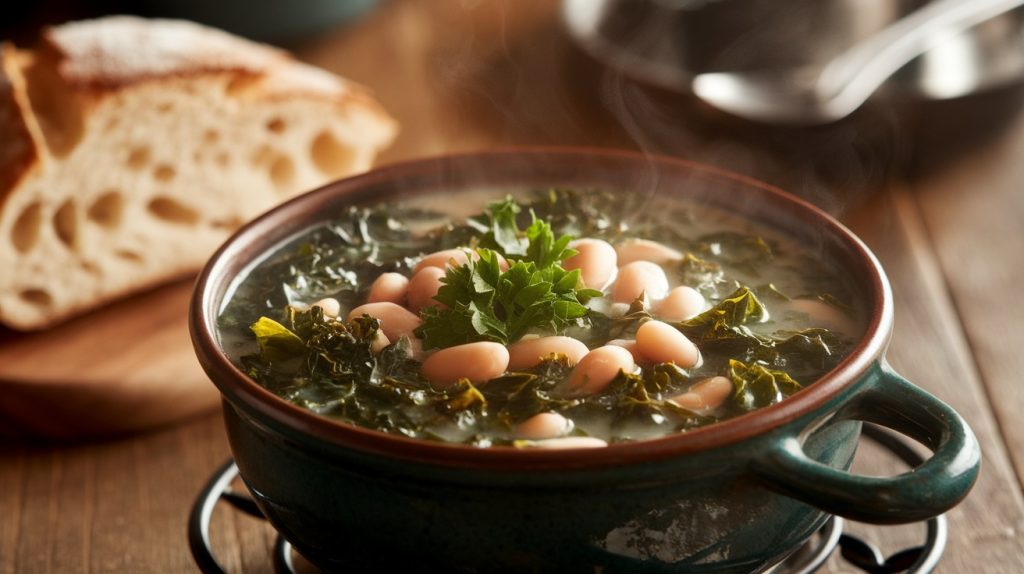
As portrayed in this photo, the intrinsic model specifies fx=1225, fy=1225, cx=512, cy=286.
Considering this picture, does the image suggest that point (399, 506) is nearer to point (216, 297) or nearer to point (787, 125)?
point (216, 297)

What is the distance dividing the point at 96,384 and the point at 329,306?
2.88ft

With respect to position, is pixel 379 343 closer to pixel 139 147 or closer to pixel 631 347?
pixel 631 347

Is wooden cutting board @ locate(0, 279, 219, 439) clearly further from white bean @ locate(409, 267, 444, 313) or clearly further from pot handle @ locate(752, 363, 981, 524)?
pot handle @ locate(752, 363, 981, 524)

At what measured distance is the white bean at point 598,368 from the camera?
149 centimetres

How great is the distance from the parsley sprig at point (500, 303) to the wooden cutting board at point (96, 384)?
0.94 m

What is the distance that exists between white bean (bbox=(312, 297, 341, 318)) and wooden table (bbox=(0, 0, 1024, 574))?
0.53 m

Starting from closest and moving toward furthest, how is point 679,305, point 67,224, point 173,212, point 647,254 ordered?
point 679,305 → point 647,254 → point 67,224 → point 173,212

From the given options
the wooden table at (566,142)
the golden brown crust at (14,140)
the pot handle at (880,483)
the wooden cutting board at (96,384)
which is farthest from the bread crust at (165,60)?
the pot handle at (880,483)

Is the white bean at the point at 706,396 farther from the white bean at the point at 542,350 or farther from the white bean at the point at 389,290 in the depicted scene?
the white bean at the point at 389,290

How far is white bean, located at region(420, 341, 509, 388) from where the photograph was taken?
4.92 feet

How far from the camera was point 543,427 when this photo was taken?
140 cm

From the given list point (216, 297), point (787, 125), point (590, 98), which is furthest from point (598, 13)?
point (216, 297)

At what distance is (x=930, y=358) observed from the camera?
2.49 metres

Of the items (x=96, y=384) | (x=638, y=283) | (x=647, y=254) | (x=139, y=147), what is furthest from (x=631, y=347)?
(x=139, y=147)
